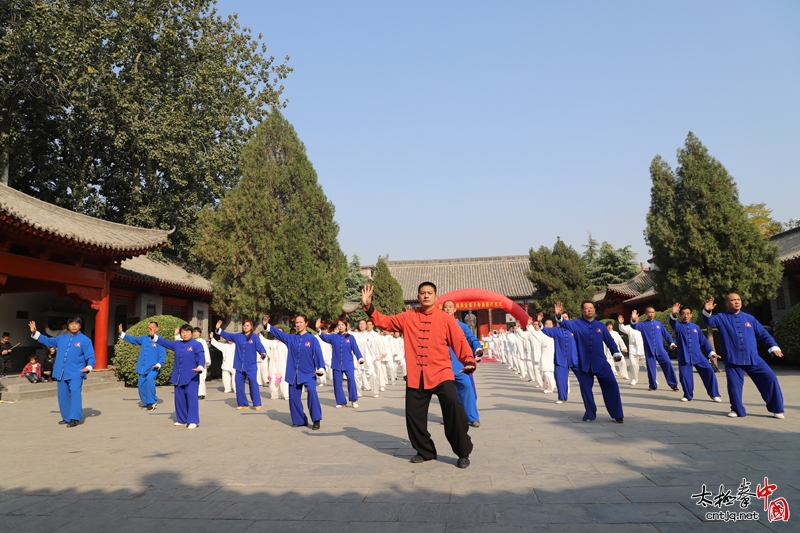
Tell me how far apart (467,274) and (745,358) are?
135 feet

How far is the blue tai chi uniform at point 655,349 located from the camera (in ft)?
36.0

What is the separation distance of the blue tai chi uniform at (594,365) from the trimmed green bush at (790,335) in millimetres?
9285

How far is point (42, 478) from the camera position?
496 centimetres

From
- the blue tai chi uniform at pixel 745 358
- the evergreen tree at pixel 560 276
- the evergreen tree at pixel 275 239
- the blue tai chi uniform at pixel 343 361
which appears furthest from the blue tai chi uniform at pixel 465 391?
the evergreen tree at pixel 560 276

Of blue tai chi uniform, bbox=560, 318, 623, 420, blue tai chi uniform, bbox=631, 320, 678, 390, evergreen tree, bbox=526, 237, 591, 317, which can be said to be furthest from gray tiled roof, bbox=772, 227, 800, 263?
blue tai chi uniform, bbox=560, 318, 623, 420

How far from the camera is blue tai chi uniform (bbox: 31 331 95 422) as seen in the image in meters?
8.27

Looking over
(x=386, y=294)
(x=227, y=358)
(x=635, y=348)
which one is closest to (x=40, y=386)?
(x=227, y=358)

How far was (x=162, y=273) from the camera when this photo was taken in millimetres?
19938

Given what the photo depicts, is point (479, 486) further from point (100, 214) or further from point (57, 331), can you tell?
point (100, 214)

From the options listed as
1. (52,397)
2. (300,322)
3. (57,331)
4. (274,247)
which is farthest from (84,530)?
(57,331)

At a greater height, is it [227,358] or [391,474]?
[227,358]

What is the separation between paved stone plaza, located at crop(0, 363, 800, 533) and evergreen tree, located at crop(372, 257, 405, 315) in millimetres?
24507

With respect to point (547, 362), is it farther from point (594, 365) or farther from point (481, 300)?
point (481, 300)

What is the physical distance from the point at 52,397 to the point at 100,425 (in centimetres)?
553
